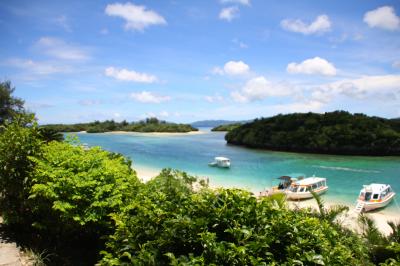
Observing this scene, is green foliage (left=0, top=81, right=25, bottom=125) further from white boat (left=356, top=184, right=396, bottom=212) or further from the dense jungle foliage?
the dense jungle foliage

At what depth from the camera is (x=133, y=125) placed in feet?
488

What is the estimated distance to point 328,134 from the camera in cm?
6388

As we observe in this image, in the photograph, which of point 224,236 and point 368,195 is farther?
point 368,195

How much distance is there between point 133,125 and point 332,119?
328ft

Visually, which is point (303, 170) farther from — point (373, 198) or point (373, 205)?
point (373, 205)

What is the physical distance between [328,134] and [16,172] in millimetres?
64041

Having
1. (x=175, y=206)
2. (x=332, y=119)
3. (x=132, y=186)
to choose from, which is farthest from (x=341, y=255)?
(x=332, y=119)

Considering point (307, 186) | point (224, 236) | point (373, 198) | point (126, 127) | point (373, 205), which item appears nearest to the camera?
point (224, 236)

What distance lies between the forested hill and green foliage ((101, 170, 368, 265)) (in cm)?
6290

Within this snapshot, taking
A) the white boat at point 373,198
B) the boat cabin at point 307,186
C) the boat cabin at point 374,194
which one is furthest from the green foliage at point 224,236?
the boat cabin at point 307,186

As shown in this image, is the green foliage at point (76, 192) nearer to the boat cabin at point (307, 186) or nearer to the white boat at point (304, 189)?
the white boat at point (304, 189)

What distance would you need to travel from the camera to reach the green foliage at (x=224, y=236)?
11.3ft

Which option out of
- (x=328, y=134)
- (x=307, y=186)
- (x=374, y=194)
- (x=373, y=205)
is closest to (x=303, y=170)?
(x=307, y=186)

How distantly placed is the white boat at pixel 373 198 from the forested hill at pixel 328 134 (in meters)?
37.0
